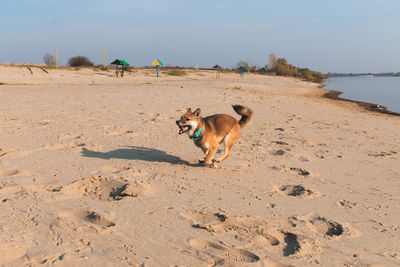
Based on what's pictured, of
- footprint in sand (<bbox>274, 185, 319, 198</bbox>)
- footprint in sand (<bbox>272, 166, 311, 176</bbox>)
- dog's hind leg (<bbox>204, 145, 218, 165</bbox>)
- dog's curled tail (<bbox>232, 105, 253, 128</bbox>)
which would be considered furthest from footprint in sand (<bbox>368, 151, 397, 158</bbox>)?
dog's hind leg (<bbox>204, 145, 218, 165</bbox>)

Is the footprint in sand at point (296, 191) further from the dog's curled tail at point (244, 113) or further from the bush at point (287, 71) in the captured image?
the bush at point (287, 71)

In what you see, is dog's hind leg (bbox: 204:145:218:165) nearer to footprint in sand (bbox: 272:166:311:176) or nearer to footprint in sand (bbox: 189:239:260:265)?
footprint in sand (bbox: 272:166:311:176)

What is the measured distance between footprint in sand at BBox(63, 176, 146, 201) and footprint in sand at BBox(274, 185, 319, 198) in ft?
6.17

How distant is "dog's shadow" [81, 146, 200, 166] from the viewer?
17.1 ft

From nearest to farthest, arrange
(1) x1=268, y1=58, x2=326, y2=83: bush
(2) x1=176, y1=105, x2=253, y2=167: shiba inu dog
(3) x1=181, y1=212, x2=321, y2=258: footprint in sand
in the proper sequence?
(3) x1=181, y1=212, x2=321, y2=258: footprint in sand
(2) x1=176, y1=105, x2=253, y2=167: shiba inu dog
(1) x1=268, y1=58, x2=326, y2=83: bush

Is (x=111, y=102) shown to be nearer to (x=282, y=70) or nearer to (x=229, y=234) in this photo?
(x=229, y=234)

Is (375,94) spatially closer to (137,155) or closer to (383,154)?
(383,154)

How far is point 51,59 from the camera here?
4078 cm

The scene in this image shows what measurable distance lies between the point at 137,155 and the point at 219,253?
3.10 m

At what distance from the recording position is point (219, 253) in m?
2.62

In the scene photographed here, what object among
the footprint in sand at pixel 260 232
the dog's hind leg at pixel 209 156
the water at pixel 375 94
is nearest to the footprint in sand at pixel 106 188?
the footprint in sand at pixel 260 232

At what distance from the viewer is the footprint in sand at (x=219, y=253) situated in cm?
254

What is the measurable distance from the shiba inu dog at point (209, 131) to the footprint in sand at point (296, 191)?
1.22m

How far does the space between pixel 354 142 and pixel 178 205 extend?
518 cm
